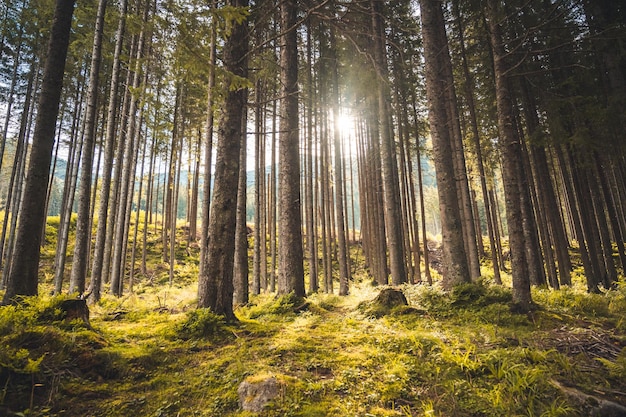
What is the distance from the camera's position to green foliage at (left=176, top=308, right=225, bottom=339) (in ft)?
15.2

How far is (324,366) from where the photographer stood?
A: 12.4ft

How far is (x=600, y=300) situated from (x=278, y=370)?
6.85 m

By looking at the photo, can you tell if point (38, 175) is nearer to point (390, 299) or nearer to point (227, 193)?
point (227, 193)

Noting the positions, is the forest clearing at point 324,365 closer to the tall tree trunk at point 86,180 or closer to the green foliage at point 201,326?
the green foliage at point 201,326

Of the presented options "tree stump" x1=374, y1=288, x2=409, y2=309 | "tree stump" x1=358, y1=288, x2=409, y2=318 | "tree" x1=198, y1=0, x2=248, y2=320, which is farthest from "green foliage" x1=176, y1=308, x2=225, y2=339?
"tree stump" x1=374, y1=288, x2=409, y2=309

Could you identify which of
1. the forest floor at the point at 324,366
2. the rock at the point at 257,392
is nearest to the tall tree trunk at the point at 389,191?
the forest floor at the point at 324,366

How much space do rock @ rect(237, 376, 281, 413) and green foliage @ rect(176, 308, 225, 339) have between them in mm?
1742

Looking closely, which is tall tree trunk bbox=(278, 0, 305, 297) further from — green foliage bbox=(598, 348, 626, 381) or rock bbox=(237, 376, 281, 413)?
green foliage bbox=(598, 348, 626, 381)

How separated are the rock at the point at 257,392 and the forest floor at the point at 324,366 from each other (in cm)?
4

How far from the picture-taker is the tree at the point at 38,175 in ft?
14.9

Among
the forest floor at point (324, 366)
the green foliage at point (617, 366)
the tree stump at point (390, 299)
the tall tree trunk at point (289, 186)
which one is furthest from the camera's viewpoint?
the tall tree trunk at point (289, 186)

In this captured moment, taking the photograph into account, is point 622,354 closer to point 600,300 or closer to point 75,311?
point 600,300

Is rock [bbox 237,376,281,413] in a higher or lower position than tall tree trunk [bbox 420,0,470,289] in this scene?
lower

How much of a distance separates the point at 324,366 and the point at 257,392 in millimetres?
1074
